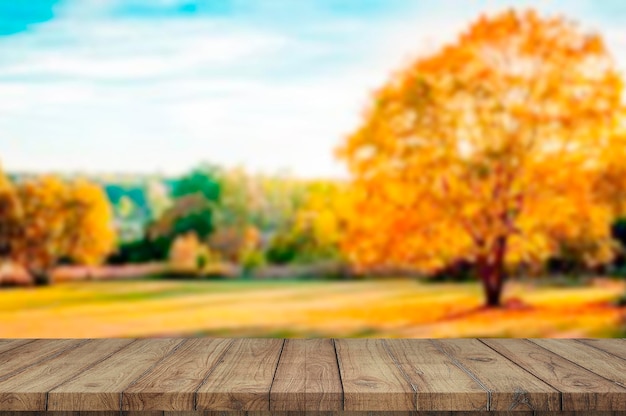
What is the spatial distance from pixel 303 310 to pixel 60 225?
179 cm

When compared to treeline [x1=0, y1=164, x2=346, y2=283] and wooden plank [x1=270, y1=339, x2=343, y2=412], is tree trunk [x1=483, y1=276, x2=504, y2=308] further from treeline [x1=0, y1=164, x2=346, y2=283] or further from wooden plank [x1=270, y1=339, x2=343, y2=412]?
wooden plank [x1=270, y1=339, x2=343, y2=412]

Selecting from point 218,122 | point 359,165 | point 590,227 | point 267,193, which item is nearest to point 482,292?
point 590,227

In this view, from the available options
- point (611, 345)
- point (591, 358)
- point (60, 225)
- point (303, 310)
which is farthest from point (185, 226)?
point (591, 358)

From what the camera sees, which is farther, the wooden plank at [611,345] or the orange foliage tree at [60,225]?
the orange foliage tree at [60,225]

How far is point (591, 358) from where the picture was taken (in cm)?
174

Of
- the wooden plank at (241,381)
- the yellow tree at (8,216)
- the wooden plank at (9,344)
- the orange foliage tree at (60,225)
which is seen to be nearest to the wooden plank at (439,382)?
the wooden plank at (241,381)

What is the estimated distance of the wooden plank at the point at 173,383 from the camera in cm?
136

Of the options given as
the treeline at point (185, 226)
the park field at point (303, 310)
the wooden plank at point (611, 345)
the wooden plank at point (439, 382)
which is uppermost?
the treeline at point (185, 226)

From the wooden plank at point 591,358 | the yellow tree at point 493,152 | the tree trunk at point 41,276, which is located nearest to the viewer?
the wooden plank at point 591,358

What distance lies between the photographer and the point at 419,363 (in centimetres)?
166

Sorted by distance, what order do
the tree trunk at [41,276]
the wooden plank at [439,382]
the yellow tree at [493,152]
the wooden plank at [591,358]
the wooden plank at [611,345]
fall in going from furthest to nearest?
the yellow tree at [493,152]
the tree trunk at [41,276]
the wooden plank at [611,345]
the wooden plank at [591,358]
the wooden plank at [439,382]

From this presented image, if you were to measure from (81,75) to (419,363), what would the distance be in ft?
14.5

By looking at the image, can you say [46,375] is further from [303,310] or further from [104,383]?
[303,310]

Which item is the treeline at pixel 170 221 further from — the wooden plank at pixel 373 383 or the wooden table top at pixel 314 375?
the wooden plank at pixel 373 383
